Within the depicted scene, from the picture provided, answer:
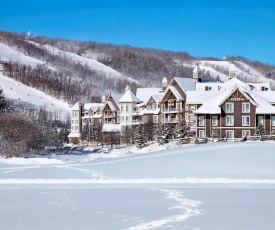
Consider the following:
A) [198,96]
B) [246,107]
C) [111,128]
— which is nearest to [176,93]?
[198,96]

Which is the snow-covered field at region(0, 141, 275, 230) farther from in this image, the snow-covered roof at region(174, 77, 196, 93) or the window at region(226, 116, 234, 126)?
the snow-covered roof at region(174, 77, 196, 93)

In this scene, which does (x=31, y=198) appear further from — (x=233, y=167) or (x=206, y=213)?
(x=233, y=167)

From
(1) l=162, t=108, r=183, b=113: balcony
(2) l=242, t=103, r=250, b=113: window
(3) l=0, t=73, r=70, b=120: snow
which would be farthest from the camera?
(3) l=0, t=73, r=70, b=120: snow

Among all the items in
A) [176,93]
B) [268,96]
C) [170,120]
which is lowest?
[170,120]

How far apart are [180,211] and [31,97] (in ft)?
486

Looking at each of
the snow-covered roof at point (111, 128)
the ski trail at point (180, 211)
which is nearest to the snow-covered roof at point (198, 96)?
the snow-covered roof at point (111, 128)

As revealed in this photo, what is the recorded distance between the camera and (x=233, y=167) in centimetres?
2948

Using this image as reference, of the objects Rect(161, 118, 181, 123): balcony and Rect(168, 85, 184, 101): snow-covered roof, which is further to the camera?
Rect(161, 118, 181, 123): balcony

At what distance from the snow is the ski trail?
129 metres

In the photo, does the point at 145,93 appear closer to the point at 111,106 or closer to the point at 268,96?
the point at 111,106

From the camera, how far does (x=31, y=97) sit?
512ft

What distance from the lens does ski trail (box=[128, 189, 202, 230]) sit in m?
11.2

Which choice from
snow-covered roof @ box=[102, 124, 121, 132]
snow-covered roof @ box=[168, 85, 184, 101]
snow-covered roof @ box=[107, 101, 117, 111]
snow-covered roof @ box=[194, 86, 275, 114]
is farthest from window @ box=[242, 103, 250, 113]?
snow-covered roof @ box=[107, 101, 117, 111]

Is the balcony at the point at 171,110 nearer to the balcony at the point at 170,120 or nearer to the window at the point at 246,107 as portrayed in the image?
the balcony at the point at 170,120
